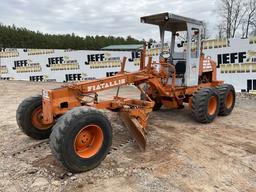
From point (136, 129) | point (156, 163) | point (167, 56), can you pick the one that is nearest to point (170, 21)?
point (167, 56)

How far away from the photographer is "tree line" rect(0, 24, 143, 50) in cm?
2481

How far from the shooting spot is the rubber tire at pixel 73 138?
3893 mm

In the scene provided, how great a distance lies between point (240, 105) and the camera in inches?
364

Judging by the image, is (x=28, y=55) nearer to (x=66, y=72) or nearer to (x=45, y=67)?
(x=45, y=67)

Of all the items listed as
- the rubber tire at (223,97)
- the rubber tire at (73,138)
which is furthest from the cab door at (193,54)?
the rubber tire at (73,138)

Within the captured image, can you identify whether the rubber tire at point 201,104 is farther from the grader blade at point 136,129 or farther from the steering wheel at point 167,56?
the grader blade at point 136,129

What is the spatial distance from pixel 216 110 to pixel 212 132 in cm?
101

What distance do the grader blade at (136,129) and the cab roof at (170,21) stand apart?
2.43 meters

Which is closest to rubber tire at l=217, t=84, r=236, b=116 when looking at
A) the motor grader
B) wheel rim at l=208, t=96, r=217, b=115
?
the motor grader

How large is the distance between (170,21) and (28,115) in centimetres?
382

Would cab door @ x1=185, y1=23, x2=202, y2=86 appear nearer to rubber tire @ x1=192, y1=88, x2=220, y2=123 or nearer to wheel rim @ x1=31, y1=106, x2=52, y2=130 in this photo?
rubber tire @ x1=192, y1=88, x2=220, y2=123

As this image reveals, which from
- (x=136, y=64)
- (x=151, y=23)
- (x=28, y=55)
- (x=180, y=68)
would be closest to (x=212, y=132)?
(x=180, y=68)

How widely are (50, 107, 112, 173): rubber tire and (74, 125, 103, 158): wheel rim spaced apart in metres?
0.06

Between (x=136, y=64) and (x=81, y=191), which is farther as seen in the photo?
(x=136, y=64)
